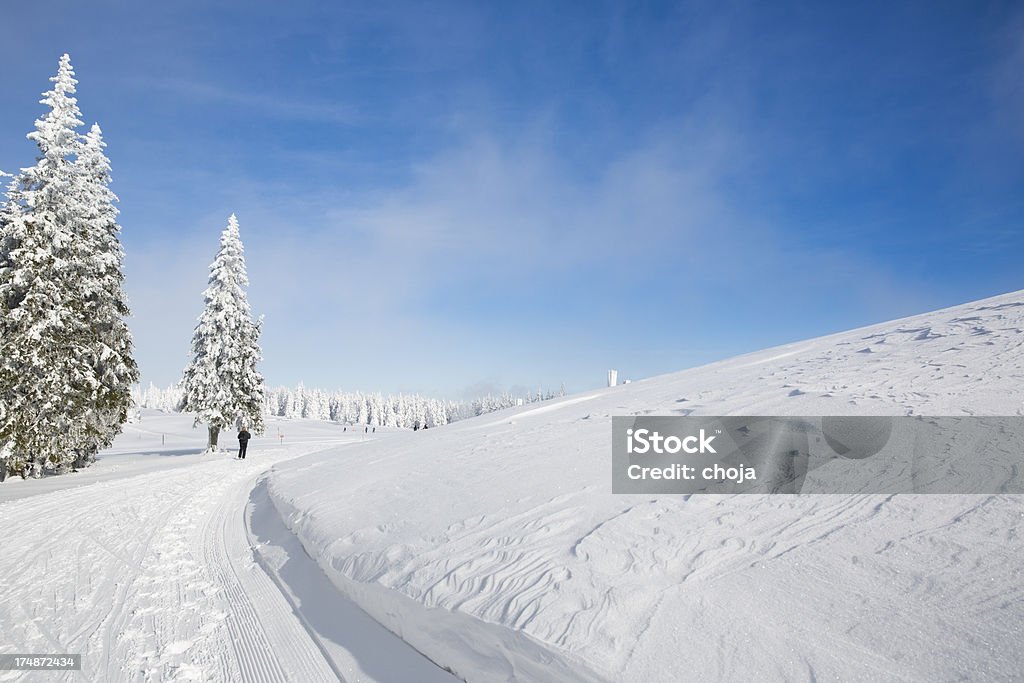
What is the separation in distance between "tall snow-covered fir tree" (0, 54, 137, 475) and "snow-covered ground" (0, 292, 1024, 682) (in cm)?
785

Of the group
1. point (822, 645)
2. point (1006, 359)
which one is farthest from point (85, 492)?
point (1006, 359)

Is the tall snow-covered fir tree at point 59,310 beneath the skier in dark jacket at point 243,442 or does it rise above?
above

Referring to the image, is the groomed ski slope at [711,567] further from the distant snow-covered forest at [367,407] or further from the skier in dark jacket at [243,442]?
the distant snow-covered forest at [367,407]

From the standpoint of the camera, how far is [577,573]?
13.1 feet

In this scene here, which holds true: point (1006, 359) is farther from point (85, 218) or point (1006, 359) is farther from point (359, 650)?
point (85, 218)

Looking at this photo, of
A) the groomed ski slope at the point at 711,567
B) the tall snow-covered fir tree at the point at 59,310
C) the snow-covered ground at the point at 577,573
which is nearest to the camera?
the groomed ski slope at the point at 711,567

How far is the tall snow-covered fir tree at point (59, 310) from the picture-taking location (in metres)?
14.7

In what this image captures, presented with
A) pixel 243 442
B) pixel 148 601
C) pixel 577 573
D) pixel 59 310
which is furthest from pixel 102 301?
pixel 577 573

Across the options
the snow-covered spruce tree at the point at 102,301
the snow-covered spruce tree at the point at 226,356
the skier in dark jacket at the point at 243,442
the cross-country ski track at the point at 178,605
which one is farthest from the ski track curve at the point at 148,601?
the snow-covered spruce tree at the point at 226,356

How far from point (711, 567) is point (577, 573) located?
960 mm

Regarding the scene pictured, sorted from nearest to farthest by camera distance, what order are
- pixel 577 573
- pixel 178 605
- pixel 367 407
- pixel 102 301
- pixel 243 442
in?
pixel 577 573
pixel 178 605
pixel 102 301
pixel 243 442
pixel 367 407

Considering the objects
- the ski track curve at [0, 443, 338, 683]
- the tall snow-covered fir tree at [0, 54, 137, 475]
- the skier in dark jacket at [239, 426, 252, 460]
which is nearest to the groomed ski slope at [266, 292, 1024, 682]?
the ski track curve at [0, 443, 338, 683]

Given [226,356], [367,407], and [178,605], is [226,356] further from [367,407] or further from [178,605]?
[367,407]

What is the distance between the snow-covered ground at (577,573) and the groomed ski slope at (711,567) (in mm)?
18
